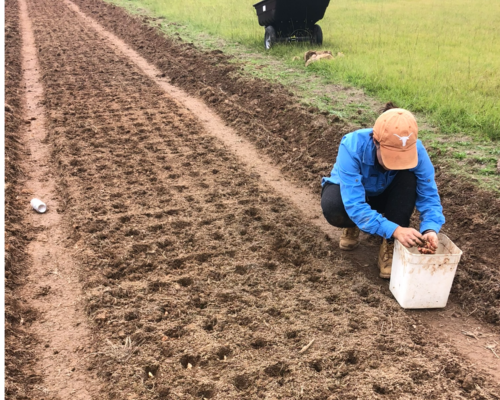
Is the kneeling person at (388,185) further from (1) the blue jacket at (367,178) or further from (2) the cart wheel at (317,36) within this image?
(2) the cart wheel at (317,36)

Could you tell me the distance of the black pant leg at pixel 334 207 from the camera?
10.3 ft

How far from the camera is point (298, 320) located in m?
2.74

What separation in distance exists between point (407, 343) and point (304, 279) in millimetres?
774

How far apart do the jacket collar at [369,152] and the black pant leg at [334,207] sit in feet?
1.10

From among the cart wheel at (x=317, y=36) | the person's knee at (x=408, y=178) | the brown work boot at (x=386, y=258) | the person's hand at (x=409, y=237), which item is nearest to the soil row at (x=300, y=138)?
the brown work boot at (x=386, y=258)

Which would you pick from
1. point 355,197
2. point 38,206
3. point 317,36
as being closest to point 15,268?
point 38,206

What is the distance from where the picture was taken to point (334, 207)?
3.15 metres

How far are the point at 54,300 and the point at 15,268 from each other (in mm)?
481

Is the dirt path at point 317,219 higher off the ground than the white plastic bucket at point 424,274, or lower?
lower

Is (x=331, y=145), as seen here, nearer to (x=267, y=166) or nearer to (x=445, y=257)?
(x=267, y=166)

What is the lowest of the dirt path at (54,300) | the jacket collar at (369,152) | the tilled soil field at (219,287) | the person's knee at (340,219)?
the dirt path at (54,300)

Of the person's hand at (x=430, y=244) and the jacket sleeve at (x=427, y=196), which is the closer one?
the person's hand at (x=430, y=244)

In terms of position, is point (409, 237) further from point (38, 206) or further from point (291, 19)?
point (291, 19)

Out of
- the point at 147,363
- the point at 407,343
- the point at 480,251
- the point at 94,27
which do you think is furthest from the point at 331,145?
the point at 94,27
